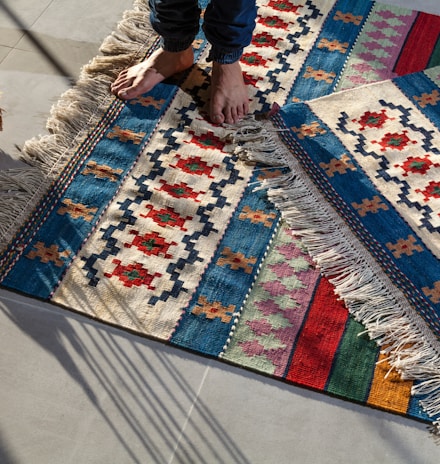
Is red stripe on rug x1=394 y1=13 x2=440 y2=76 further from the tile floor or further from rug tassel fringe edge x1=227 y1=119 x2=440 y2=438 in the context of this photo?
the tile floor

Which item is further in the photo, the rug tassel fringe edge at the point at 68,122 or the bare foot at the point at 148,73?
the bare foot at the point at 148,73

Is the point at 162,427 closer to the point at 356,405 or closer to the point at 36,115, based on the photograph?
the point at 356,405

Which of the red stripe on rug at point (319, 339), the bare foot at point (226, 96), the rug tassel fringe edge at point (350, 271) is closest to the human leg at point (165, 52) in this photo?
the bare foot at point (226, 96)

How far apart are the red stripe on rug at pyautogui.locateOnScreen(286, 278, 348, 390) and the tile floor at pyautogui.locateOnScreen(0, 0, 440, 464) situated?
0.11 ft

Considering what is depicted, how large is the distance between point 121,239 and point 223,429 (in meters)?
0.46

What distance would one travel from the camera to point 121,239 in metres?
1.46

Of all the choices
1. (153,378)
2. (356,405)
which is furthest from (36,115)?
(356,405)

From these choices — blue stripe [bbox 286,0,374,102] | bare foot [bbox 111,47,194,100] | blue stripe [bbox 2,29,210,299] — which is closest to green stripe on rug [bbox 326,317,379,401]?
blue stripe [bbox 2,29,210,299]

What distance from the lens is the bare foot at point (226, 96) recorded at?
168 centimetres

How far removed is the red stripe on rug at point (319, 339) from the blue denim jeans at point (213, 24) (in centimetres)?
60

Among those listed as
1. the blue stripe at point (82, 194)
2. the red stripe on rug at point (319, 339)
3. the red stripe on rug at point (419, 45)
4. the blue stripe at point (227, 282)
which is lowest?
the red stripe on rug at point (319, 339)

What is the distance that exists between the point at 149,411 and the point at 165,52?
0.91 meters

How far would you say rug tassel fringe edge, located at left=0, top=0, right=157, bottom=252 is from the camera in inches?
59.1

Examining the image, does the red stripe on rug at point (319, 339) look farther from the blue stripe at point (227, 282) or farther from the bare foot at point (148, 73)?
the bare foot at point (148, 73)
